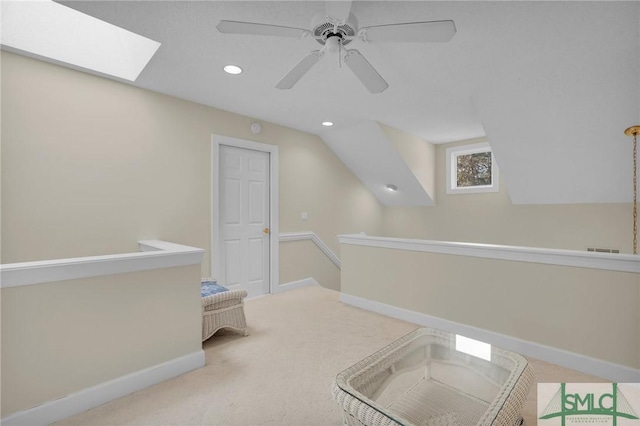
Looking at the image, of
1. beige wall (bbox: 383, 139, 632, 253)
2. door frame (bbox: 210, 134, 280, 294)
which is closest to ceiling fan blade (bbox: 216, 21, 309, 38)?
door frame (bbox: 210, 134, 280, 294)

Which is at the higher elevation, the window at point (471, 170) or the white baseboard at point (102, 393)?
the window at point (471, 170)

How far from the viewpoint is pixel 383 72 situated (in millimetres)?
2678

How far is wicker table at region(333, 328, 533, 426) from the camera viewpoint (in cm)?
123

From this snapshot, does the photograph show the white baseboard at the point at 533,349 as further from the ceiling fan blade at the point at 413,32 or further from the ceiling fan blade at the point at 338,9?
the ceiling fan blade at the point at 338,9

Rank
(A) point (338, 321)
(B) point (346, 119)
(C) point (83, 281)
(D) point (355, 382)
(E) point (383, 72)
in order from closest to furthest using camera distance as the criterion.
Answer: (D) point (355, 382)
(C) point (83, 281)
(E) point (383, 72)
(A) point (338, 321)
(B) point (346, 119)

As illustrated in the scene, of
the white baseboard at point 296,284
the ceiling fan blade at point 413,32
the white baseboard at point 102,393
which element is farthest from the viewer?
the white baseboard at point 296,284

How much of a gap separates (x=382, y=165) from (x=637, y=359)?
354 centimetres

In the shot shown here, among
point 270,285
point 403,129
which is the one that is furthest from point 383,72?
point 270,285

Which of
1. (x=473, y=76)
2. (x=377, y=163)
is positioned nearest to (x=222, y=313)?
(x=473, y=76)

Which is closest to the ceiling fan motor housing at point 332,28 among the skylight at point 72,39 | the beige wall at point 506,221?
the skylight at point 72,39

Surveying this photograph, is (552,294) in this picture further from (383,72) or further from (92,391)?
(92,391)

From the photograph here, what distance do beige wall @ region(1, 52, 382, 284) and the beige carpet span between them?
134 centimetres

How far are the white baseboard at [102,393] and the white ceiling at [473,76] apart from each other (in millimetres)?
2336

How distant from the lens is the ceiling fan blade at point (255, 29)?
156 cm
